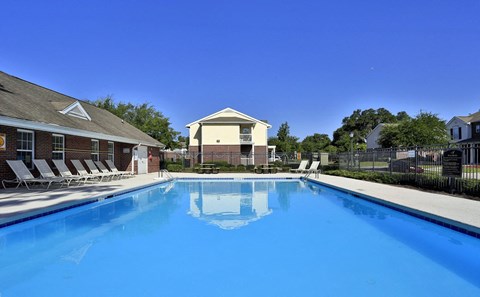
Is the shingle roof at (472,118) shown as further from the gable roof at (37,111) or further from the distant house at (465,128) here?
the gable roof at (37,111)

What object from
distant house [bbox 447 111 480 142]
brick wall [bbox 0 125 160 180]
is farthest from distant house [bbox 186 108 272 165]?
distant house [bbox 447 111 480 142]

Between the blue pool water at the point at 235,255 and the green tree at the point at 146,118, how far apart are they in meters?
28.2

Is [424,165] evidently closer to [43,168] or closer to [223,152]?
[43,168]

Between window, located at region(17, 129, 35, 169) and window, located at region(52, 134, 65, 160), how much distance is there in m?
1.37

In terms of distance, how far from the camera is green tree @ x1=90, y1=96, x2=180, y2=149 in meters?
35.9

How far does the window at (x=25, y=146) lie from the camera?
11.3 m

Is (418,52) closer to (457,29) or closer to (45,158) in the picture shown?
(457,29)

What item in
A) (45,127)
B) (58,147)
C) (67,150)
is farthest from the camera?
(67,150)

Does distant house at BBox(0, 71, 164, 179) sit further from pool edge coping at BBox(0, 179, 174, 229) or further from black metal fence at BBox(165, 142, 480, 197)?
black metal fence at BBox(165, 142, 480, 197)

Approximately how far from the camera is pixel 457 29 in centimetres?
1390

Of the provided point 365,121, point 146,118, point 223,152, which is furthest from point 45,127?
point 365,121

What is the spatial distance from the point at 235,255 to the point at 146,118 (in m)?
38.4

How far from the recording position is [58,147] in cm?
1366

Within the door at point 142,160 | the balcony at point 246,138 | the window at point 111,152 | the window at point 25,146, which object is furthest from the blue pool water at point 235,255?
the balcony at point 246,138
